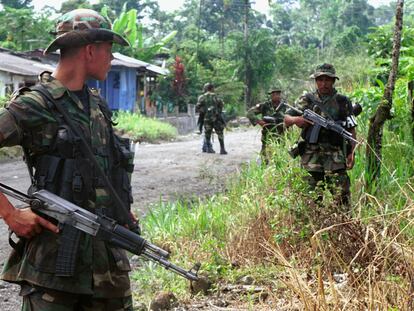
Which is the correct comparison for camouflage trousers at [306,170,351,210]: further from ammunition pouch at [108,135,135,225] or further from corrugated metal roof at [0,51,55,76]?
corrugated metal roof at [0,51,55,76]

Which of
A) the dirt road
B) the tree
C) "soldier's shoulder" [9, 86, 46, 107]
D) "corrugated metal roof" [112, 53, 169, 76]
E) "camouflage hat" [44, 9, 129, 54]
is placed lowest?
the dirt road

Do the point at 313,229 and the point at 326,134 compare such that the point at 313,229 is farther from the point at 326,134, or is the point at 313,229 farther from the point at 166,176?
the point at 166,176

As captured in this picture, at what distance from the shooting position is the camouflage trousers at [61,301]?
2531 millimetres

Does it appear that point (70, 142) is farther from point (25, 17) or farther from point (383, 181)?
point (25, 17)

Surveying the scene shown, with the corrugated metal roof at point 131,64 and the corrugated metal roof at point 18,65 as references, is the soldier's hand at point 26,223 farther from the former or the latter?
the corrugated metal roof at point 131,64

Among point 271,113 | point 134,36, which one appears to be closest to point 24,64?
point 134,36

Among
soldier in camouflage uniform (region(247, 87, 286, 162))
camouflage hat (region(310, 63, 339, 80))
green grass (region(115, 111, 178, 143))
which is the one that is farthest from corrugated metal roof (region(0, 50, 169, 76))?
camouflage hat (region(310, 63, 339, 80))

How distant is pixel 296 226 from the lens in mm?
4633

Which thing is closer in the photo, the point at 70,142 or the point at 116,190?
the point at 70,142

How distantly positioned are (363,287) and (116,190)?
48.0 inches

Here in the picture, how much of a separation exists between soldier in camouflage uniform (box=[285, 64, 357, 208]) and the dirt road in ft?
6.41

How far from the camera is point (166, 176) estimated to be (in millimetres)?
11258

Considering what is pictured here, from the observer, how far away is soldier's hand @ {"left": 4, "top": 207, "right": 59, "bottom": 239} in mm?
2436

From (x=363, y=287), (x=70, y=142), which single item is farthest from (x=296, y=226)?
(x=70, y=142)
